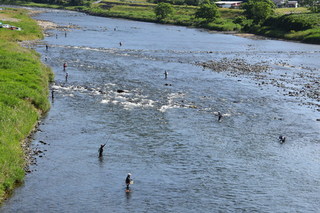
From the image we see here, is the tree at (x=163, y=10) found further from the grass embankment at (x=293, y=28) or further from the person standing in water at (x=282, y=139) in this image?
the person standing in water at (x=282, y=139)

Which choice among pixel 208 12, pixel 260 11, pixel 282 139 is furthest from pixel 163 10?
pixel 282 139

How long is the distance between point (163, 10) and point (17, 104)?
500 feet

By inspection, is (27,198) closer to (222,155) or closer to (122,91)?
(222,155)

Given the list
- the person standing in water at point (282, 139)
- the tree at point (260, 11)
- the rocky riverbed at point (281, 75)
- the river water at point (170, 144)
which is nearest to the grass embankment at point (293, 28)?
the tree at point (260, 11)

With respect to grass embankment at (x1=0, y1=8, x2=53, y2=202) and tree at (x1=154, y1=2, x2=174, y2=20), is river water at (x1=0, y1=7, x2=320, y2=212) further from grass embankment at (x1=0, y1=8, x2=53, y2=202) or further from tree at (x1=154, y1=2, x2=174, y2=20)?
tree at (x1=154, y1=2, x2=174, y2=20)

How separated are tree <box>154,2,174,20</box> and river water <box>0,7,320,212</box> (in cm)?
10931

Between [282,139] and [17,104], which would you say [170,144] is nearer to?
[282,139]

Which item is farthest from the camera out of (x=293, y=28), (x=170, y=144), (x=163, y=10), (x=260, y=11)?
(x=163, y=10)

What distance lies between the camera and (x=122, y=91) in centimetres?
6625

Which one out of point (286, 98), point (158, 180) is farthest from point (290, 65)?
point (158, 180)

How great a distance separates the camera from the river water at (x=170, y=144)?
34375mm

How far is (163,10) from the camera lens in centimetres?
19362

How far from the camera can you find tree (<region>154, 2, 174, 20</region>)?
634 ft

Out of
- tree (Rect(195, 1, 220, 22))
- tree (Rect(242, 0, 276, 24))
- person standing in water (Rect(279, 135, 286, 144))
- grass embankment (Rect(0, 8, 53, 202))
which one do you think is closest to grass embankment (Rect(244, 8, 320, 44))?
tree (Rect(242, 0, 276, 24))
